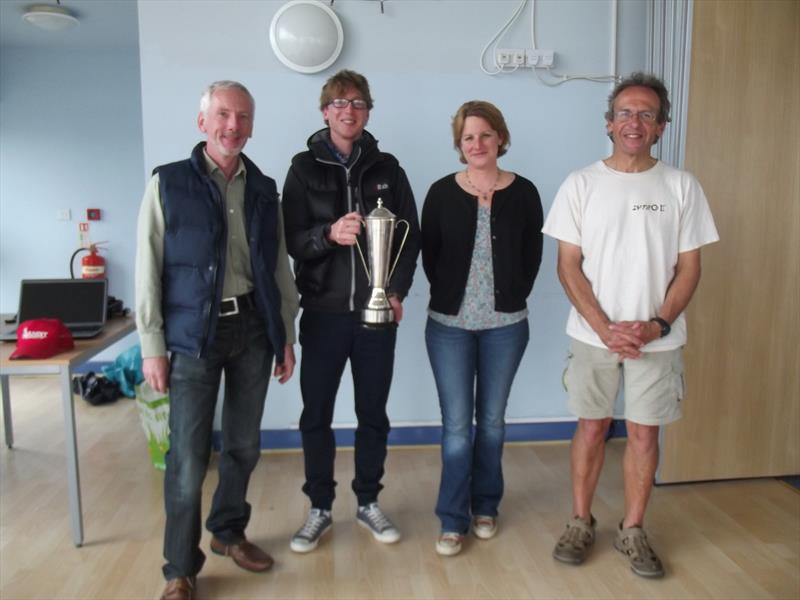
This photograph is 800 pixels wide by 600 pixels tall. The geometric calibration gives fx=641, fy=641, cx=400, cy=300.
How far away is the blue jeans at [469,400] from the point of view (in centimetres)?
215

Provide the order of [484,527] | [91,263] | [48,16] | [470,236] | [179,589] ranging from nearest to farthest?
[179,589], [470,236], [484,527], [48,16], [91,263]

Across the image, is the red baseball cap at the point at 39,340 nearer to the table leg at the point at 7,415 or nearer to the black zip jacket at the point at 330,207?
the black zip jacket at the point at 330,207

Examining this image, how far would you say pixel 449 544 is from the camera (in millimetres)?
2205

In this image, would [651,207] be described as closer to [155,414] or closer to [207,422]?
[207,422]

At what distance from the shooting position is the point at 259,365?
6.62 ft

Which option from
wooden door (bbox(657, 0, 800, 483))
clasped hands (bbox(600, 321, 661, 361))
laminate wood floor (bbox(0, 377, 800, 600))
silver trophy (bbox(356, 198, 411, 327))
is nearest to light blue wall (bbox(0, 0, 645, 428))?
laminate wood floor (bbox(0, 377, 800, 600))

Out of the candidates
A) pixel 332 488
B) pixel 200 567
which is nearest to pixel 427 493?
pixel 332 488

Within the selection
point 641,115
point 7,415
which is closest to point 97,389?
point 7,415

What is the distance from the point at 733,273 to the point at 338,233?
1.79m

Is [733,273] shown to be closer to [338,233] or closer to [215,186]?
[338,233]

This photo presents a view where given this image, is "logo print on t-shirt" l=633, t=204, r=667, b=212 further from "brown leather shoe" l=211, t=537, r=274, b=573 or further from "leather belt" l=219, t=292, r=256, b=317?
"brown leather shoe" l=211, t=537, r=274, b=573

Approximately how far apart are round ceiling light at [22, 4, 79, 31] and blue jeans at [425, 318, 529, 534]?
10.9 ft

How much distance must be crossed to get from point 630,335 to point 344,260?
93cm

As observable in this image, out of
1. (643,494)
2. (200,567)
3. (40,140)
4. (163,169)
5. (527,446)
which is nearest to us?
(163,169)
